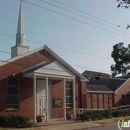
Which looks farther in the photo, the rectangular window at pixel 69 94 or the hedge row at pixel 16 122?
the rectangular window at pixel 69 94

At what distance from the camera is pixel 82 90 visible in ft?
107

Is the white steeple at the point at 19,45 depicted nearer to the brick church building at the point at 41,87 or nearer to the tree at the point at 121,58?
the brick church building at the point at 41,87

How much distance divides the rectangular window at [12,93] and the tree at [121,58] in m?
51.9

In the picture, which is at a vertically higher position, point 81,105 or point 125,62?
point 125,62

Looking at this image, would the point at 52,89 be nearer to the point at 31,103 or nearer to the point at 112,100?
the point at 31,103

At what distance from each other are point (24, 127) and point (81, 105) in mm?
11416

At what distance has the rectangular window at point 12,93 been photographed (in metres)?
25.5

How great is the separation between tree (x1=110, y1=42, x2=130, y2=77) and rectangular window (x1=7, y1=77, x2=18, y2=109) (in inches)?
2044

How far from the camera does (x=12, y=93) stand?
84.6ft

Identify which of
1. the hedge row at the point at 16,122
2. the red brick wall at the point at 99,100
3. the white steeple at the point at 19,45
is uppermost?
the white steeple at the point at 19,45

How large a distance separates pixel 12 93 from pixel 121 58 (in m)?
53.1

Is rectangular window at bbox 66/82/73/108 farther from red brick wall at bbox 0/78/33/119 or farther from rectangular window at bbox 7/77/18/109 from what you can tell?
rectangular window at bbox 7/77/18/109

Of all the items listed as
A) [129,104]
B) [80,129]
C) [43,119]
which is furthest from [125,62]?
[80,129]

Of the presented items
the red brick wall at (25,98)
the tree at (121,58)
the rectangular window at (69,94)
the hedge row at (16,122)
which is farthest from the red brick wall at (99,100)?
the tree at (121,58)
